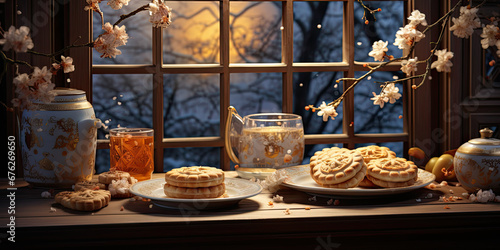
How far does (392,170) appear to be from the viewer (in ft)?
4.97

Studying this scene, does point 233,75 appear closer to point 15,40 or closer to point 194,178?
point 194,178

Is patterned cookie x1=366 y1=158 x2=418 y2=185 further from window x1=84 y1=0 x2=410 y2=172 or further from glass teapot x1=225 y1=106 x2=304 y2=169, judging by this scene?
window x1=84 y1=0 x2=410 y2=172

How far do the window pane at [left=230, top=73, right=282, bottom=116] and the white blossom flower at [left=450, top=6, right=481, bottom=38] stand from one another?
1.04 metres

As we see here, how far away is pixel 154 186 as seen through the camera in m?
1.54

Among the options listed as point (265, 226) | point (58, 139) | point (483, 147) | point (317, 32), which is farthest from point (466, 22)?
point (58, 139)

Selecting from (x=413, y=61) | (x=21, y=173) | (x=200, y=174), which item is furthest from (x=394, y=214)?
(x=21, y=173)

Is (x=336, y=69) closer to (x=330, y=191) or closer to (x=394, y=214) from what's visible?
(x=330, y=191)

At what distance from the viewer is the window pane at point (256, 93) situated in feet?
8.45

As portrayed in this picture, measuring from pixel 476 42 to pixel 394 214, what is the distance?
82cm

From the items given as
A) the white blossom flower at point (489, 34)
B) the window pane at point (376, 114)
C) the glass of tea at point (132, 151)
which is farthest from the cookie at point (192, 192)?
the window pane at point (376, 114)

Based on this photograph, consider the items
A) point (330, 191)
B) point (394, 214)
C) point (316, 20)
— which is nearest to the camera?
point (394, 214)

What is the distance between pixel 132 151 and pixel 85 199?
30 centimetres

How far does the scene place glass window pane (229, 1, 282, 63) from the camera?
2.46 m

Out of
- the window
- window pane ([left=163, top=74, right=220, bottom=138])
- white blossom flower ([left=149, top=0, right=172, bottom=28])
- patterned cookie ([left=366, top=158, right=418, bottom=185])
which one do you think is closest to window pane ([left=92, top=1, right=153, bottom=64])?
the window
